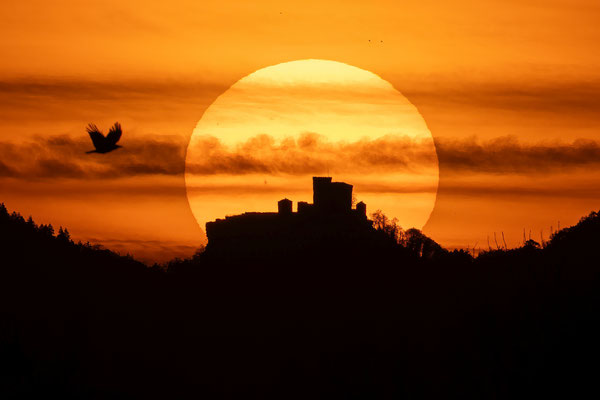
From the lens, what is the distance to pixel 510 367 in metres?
60.6

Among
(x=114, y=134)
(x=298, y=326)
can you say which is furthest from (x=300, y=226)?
(x=114, y=134)

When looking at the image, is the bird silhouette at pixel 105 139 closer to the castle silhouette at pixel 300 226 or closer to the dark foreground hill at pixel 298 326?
the dark foreground hill at pixel 298 326

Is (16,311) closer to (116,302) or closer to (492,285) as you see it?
(116,302)

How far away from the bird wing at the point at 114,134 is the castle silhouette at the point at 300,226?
355 feet

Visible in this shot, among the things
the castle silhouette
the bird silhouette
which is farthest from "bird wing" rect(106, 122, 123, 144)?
the castle silhouette

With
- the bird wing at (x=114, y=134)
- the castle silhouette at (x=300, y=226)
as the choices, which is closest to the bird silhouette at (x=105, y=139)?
the bird wing at (x=114, y=134)

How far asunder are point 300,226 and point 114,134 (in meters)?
115

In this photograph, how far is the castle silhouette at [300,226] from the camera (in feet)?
538

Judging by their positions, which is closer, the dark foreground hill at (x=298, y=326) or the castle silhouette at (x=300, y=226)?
the dark foreground hill at (x=298, y=326)

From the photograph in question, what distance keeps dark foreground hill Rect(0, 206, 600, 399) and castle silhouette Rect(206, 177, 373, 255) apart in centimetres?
962

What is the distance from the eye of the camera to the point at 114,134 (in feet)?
180

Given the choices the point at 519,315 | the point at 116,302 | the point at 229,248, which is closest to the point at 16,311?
the point at 116,302

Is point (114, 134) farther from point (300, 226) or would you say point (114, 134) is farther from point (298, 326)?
point (300, 226)

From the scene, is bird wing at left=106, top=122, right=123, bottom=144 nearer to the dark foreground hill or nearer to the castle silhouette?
the dark foreground hill
